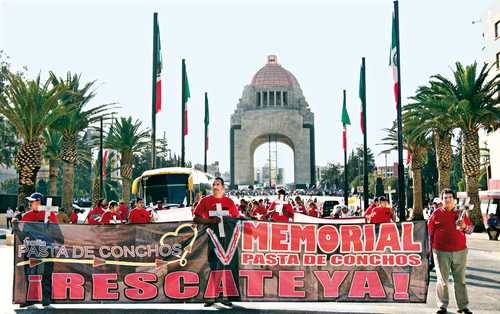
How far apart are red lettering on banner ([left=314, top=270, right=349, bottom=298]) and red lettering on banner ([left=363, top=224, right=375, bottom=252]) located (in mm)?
506

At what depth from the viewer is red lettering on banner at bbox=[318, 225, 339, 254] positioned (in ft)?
28.3

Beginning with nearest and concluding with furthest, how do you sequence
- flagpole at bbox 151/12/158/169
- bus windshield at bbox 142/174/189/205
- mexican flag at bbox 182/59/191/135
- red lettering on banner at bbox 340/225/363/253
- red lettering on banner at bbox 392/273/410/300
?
red lettering on banner at bbox 392/273/410/300 < red lettering on banner at bbox 340/225/363/253 < flagpole at bbox 151/12/158/169 < bus windshield at bbox 142/174/189/205 < mexican flag at bbox 182/59/191/135

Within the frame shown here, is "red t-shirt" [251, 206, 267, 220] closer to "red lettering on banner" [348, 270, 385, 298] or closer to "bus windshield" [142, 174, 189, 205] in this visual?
"bus windshield" [142, 174, 189, 205]

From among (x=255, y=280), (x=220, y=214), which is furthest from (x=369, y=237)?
(x=220, y=214)

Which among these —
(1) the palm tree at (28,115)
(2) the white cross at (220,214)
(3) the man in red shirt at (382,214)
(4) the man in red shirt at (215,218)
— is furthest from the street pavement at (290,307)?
(1) the palm tree at (28,115)

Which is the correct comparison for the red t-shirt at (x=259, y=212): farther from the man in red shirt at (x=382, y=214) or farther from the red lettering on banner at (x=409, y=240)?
the red lettering on banner at (x=409, y=240)

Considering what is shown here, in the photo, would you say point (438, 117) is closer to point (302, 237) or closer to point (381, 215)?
point (381, 215)

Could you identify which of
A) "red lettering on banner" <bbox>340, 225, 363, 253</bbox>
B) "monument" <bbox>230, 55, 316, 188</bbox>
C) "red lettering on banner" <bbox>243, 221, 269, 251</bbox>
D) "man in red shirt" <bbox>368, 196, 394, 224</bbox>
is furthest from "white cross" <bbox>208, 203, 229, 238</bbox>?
"monument" <bbox>230, 55, 316, 188</bbox>

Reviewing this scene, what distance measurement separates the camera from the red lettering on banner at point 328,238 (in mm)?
8641

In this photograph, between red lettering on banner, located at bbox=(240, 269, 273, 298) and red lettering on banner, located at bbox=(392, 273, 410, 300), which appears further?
red lettering on banner, located at bbox=(240, 269, 273, 298)

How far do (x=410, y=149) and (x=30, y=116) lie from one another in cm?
2557

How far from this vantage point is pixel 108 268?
28.2ft

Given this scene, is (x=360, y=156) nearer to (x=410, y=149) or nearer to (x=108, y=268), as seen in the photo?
(x=410, y=149)

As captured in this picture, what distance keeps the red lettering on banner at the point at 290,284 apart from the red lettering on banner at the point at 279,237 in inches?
14.9
